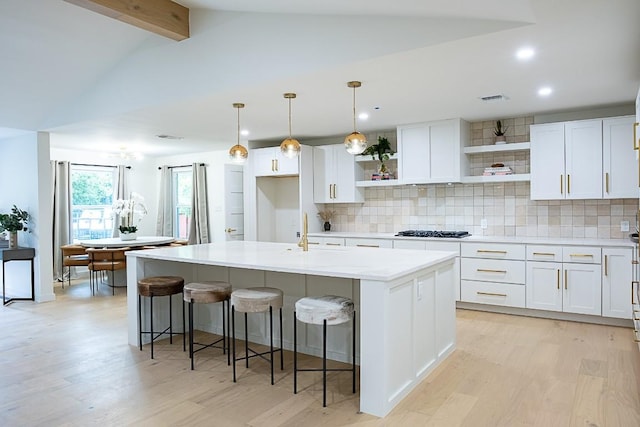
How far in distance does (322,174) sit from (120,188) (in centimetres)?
429

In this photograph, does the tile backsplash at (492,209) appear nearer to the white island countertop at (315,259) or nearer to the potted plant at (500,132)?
the potted plant at (500,132)

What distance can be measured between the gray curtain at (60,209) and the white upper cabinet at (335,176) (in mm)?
4395

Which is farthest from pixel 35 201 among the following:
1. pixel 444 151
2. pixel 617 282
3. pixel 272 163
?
pixel 617 282

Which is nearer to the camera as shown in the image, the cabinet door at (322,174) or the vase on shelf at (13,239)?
the vase on shelf at (13,239)

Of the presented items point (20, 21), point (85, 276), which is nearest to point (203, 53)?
point (20, 21)

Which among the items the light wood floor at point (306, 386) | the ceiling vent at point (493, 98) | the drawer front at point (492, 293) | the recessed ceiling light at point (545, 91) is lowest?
the light wood floor at point (306, 386)

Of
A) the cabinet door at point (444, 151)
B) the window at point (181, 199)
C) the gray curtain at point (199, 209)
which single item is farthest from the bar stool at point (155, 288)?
the window at point (181, 199)

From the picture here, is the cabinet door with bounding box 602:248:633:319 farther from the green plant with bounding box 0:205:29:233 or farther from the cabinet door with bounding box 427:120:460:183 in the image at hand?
the green plant with bounding box 0:205:29:233

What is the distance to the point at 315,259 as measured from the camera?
345 cm

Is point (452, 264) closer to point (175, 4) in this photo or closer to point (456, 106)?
point (456, 106)

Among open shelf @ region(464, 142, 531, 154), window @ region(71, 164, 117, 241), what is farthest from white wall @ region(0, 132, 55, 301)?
open shelf @ region(464, 142, 531, 154)

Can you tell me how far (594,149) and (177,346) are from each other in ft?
15.2

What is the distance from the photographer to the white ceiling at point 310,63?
9.52ft

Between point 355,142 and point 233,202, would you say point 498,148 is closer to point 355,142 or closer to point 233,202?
point 355,142
